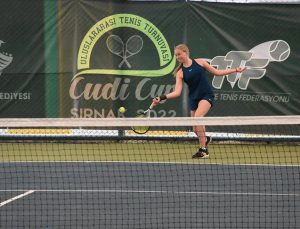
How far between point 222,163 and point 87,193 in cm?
286

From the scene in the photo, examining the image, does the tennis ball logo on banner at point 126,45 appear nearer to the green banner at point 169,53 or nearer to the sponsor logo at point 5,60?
the green banner at point 169,53

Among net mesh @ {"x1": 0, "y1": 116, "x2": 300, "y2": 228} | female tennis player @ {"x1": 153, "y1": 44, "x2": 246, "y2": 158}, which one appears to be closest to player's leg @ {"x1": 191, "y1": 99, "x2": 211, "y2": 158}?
female tennis player @ {"x1": 153, "y1": 44, "x2": 246, "y2": 158}

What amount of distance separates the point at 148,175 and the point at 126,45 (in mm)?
3732

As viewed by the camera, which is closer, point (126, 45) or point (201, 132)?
point (201, 132)

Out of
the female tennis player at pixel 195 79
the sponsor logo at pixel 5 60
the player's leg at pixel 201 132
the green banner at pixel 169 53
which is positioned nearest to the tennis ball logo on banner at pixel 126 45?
the green banner at pixel 169 53

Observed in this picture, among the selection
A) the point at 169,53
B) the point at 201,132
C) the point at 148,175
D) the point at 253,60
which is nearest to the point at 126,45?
the point at 169,53

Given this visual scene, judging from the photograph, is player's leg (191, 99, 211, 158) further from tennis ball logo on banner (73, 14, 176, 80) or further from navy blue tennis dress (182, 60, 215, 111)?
tennis ball logo on banner (73, 14, 176, 80)

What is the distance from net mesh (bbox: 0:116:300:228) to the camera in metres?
5.73

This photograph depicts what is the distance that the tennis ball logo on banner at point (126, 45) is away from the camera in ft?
37.6

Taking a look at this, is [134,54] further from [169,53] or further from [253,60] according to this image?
[253,60]

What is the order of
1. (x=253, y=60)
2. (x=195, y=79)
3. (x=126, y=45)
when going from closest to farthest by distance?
(x=195, y=79), (x=253, y=60), (x=126, y=45)

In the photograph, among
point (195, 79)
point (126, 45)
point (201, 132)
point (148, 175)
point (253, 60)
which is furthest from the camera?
point (126, 45)

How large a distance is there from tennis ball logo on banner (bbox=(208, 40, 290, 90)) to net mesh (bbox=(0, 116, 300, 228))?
32.0 inches

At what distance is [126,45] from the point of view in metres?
11.5
